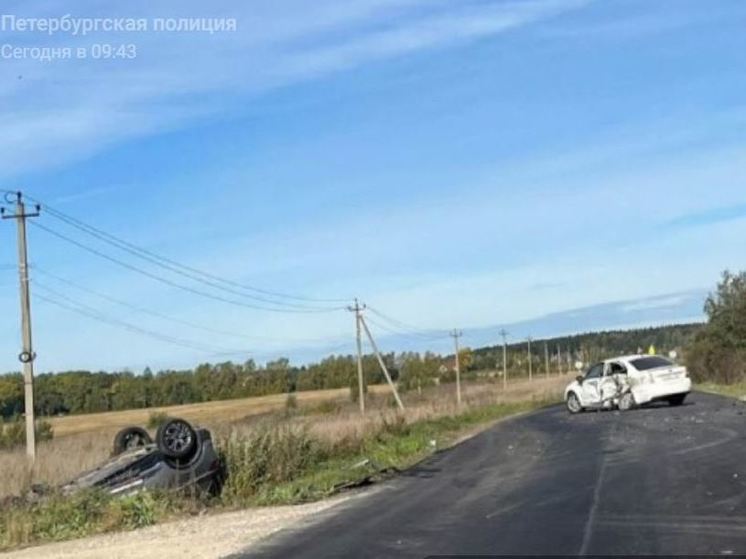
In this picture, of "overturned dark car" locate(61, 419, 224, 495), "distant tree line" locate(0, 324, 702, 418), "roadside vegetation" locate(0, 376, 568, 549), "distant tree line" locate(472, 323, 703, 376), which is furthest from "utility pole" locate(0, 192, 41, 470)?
"distant tree line" locate(472, 323, 703, 376)

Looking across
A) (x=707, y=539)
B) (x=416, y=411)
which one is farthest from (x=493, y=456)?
(x=416, y=411)

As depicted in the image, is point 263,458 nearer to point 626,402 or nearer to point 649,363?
point 626,402

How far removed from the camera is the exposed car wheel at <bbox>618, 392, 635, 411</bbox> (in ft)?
101

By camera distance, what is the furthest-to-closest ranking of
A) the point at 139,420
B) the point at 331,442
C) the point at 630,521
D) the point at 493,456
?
the point at 139,420 → the point at 331,442 → the point at 493,456 → the point at 630,521

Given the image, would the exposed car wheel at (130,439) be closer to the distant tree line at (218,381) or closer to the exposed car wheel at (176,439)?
the exposed car wheel at (176,439)

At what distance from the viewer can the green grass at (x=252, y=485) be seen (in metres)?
14.5

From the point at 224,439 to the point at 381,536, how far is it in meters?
8.15

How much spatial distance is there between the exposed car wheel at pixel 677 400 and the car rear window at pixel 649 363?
96 centimetres

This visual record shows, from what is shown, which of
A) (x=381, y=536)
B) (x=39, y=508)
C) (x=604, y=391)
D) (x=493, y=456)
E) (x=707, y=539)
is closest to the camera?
(x=707, y=539)

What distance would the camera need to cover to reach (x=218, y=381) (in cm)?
10294

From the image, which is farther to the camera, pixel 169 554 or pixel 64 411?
pixel 64 411

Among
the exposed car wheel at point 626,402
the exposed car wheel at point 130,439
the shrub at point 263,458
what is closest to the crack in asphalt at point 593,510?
the shrub at point 263,458

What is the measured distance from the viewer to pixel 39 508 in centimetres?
1510

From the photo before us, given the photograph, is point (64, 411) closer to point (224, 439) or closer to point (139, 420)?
point (139, 420)
